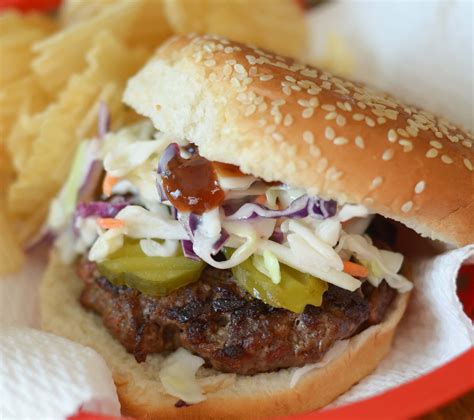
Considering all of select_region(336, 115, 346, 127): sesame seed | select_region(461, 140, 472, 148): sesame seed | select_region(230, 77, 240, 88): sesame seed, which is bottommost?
select_region(461, 140, 472, 148): sesame seed

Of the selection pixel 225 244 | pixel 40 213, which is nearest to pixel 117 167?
pixel 225 244

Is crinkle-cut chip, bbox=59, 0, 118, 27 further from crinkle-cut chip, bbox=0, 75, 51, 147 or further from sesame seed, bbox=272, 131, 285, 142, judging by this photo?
sesame seed, bbox=272, 131, 285, 142

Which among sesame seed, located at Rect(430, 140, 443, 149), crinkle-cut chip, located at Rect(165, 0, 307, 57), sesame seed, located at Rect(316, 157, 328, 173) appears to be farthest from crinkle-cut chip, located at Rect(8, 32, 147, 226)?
sesame seed, located at Rect(430, 140, 443, 149)

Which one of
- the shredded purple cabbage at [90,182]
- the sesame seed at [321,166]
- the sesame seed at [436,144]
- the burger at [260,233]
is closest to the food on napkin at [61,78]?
the shredded purple cabbage at [90,182]

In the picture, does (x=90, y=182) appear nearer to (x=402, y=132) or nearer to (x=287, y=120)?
(x=287, y=120)

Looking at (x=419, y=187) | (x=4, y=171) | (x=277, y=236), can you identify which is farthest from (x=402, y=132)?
(x=4, y=171)

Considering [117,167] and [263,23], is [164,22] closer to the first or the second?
[263,23]

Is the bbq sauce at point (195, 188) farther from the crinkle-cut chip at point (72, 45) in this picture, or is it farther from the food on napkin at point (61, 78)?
the crinkle-cut chip at point (72, 45)
